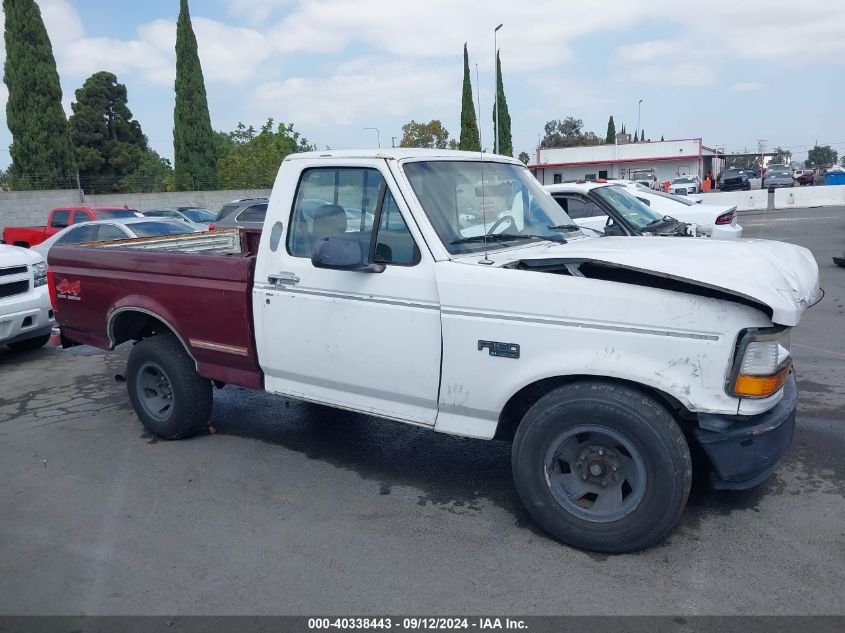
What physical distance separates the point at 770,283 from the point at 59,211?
19255 millimetres

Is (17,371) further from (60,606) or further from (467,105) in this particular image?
(467,105)

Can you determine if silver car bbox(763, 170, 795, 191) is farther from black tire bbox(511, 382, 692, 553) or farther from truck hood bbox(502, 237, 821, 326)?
black tire bbox(511, 382, 692, 553)

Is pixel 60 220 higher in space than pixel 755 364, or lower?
higher

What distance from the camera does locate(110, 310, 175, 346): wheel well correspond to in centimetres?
566

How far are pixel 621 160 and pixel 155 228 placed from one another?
5131cm

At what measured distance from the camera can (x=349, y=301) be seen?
426 cm

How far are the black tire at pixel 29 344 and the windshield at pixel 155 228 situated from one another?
4097 millimetres

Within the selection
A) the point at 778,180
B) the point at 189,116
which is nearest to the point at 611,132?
the point at 778,180

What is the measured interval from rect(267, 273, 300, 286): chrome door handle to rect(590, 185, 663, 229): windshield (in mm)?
5822

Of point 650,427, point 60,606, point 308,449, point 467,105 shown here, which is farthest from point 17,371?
point 467,105

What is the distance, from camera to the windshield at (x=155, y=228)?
12.8 meters

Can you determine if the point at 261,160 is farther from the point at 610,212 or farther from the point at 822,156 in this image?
the point at 822,156

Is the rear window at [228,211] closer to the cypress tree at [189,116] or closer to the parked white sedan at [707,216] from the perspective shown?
the parked white sedan at [707,216]

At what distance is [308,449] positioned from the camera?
17.5 ft
